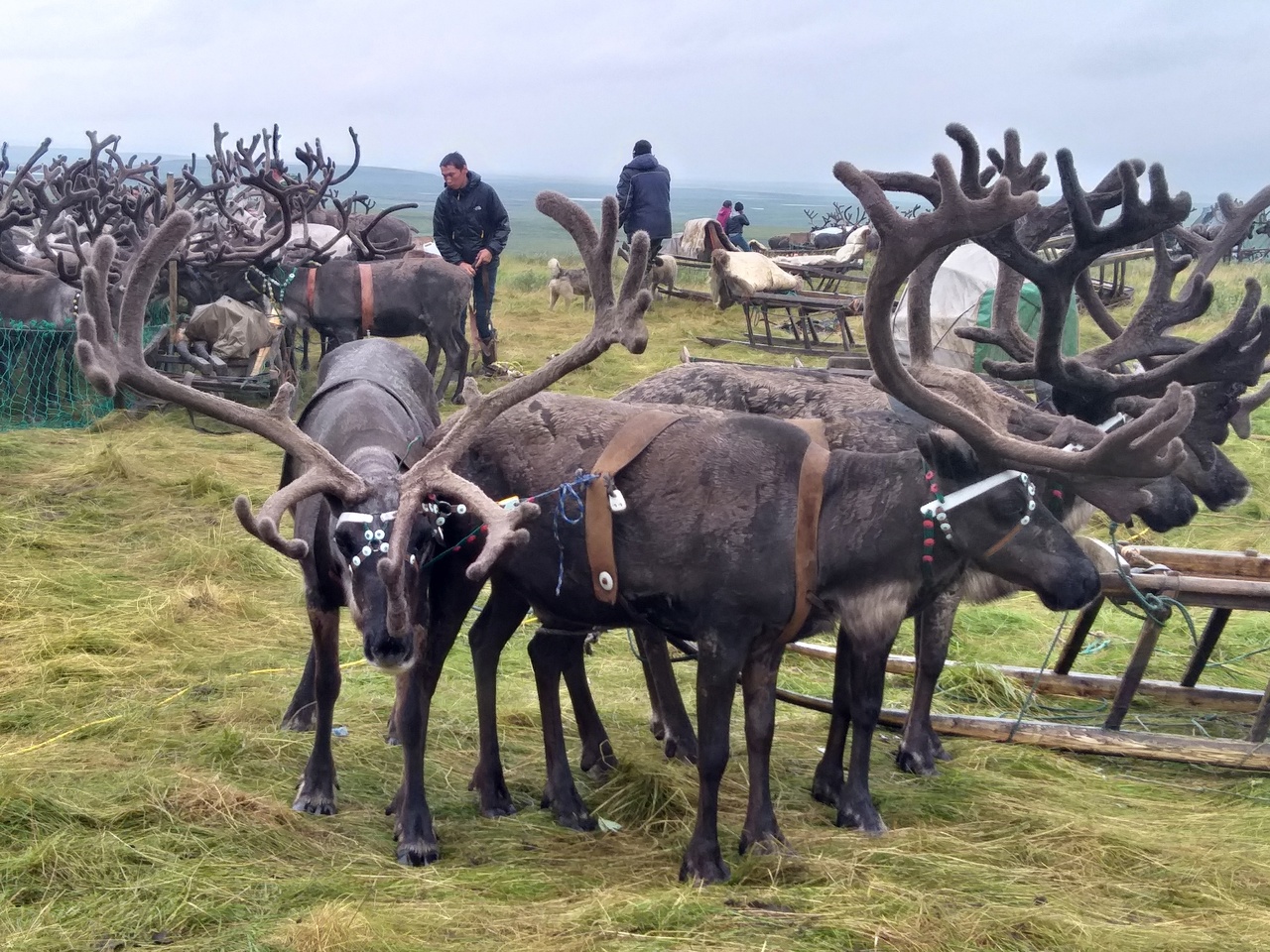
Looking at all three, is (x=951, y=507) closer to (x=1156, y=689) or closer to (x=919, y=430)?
(x=919, y=430)

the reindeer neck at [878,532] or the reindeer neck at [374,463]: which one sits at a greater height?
the reindeer neck at [374,463]

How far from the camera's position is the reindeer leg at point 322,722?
4.49 m

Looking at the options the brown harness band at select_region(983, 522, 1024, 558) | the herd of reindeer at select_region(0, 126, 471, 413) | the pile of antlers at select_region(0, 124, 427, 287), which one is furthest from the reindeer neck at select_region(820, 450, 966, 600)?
the herd of reindeer at select_region(0, 126, 471, 413)

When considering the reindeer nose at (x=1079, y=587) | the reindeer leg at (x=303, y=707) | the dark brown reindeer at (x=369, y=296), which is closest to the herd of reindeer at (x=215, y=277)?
the dark brown reindeer at (x=369, y=296)

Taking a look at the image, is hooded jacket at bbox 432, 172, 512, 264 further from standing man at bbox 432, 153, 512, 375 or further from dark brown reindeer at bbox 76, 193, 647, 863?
dark brown reindeer at bbox 76, 193, 647, 863

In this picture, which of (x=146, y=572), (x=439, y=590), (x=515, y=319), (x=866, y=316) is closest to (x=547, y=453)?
(x=439, y=590)

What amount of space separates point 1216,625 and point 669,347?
11490mm

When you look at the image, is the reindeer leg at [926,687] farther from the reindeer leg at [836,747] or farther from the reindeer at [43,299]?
the reindeer at [43,299]

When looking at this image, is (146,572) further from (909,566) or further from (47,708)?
(909,566)

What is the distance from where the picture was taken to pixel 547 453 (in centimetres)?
459

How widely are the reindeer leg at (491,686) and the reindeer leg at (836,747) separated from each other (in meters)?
1.22

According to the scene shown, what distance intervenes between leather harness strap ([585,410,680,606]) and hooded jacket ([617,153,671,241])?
1099cm

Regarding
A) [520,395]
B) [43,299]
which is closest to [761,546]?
[520,395]

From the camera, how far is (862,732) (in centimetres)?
464
